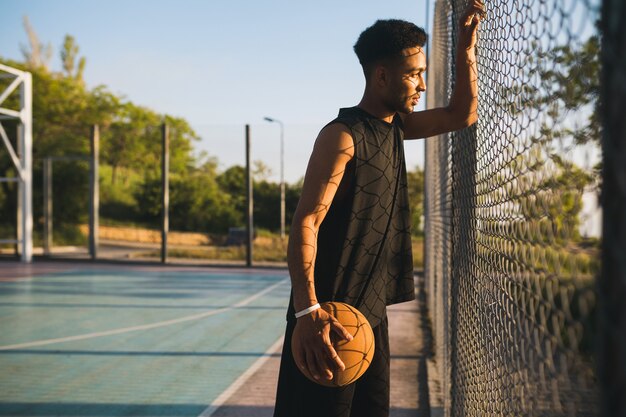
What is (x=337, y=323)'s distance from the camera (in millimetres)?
2158

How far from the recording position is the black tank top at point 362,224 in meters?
2.37

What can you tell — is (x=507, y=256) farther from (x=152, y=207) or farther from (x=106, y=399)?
(x=152, y=207)

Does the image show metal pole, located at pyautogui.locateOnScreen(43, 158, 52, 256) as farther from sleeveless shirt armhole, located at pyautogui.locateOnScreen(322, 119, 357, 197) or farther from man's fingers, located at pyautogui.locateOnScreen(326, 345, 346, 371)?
man's fingers, located at pyautogui.locateOnScreen(326, 345, 346, 371)

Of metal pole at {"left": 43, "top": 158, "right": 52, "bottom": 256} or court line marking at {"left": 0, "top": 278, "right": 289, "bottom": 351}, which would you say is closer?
court line marking at {"left": 0, "top": 278, "right": 289, "bottom": 351}

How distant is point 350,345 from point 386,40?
979 millimetres

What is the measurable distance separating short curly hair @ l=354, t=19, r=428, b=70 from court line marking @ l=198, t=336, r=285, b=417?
3.14 metres

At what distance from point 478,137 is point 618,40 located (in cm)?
199

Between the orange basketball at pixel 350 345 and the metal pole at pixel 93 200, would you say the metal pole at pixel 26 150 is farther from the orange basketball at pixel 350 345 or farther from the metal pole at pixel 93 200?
the orange basketball at pixel 350 345

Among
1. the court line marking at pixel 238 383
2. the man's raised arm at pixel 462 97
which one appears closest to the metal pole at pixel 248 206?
the court line marking at pixel 238 383

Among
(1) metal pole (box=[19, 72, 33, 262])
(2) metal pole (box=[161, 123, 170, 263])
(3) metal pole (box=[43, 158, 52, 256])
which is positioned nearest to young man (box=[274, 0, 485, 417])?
(2) metal pole (box=[161, 123, 170, 263])

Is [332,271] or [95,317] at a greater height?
[332,271]

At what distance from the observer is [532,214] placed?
1.48 metres

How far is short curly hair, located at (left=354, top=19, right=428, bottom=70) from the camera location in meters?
2.36

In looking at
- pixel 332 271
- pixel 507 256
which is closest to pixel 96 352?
pixel 332 271
